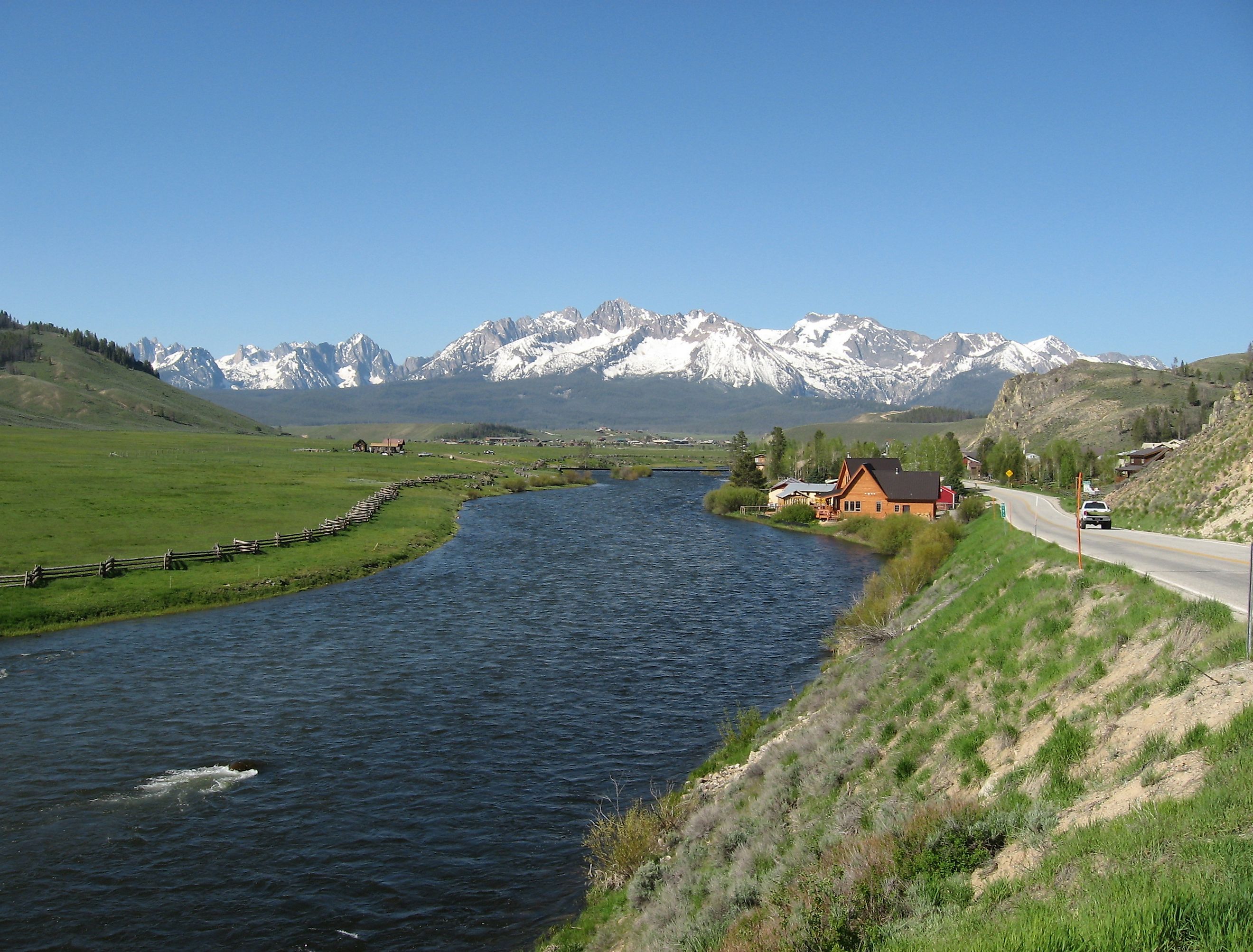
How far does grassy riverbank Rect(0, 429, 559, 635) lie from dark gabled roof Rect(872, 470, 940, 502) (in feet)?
171

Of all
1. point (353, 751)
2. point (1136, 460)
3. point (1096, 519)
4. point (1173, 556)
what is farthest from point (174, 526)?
point (1136, 460)

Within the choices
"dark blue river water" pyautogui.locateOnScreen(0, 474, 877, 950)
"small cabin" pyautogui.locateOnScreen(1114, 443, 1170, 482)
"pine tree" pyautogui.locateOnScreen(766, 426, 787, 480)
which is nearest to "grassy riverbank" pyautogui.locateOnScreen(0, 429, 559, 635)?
"dark blue river water" pyautogui.locateOnScreen(0, 474, 877, 950)

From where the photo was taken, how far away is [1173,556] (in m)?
26.0

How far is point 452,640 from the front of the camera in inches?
1756

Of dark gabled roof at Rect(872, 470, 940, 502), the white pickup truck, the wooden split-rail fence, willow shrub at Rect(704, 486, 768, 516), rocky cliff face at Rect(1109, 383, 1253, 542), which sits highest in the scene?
rocky cliff face at Rect(1109, 383, 1253, 542)

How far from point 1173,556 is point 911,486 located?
76.2 metres

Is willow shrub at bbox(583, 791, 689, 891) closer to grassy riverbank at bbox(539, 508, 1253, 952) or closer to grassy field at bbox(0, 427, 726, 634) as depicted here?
grassy riverbank at bbox(539, 508, 1253, 952)

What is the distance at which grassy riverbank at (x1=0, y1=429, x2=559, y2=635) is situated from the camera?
48969mm

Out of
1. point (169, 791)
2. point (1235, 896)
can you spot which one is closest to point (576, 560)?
point (169, 791)

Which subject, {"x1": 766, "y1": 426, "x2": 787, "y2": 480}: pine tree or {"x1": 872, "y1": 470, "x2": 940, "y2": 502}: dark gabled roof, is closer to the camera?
{"x1": 872, "y1": 470, "x2": 940, "y2": 502}: dark gabled roof

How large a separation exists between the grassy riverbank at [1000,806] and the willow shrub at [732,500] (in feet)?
322

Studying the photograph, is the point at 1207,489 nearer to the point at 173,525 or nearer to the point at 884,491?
the point at 884,491

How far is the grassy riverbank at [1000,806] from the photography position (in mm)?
8969

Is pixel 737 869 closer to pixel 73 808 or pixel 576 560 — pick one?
pixel 73 808
